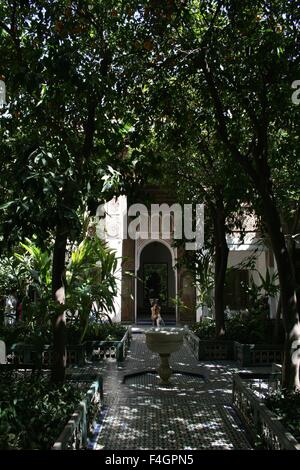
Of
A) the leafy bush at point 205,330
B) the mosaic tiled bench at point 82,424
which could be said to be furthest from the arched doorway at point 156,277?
the mosaic tiled bench at point 82,424

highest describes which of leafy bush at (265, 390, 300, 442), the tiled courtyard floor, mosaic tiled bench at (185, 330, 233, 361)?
leafy bush at (265, 390, 300, 442)

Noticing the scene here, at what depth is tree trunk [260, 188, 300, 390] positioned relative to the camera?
604 centimetres

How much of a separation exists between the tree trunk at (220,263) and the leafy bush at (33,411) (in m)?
6.71

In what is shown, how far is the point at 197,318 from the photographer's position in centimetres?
2050

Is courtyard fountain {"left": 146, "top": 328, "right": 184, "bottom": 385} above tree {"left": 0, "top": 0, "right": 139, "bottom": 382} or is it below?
below

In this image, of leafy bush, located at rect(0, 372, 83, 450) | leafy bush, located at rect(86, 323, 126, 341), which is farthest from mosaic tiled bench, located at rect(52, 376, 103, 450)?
leafy bush, located at rect(86, 323, 126, 341)

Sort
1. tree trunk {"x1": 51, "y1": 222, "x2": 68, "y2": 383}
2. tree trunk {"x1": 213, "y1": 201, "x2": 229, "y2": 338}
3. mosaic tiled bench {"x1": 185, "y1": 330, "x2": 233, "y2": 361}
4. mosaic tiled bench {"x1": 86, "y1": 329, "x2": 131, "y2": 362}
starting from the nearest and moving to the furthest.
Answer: tree trunk {"x1": 51, "y1": 222, "x2": 68, "y2": 383} < mosaic tiled bench {"x1": 86, "y1": 329, "x2": 131, "y2": 362} < mosaic tiled bench {"x1": 185, "y1": 330, "x2": 233, "y2": 361} < tree trunk {"x1": 213, "y1": 201, "x2": 229, "y2": 338}

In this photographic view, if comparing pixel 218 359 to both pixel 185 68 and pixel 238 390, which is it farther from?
pixel 185 68

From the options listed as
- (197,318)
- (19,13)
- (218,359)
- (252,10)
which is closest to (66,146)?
(19,13)

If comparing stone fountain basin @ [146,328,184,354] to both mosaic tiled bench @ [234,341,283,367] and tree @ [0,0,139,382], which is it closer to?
mosaic tiled bench @ [234,341,283,367]

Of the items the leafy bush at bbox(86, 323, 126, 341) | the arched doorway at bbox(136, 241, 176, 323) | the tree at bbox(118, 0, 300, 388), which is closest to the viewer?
the tree at bbox(118, 0, 300, 388)

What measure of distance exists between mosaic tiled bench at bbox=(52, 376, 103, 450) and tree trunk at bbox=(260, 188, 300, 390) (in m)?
2.39

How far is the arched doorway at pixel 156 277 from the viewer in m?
25.2

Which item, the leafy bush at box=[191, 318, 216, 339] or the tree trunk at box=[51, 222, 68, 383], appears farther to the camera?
the leafy bush at box=[191, 318, 216, 339]
